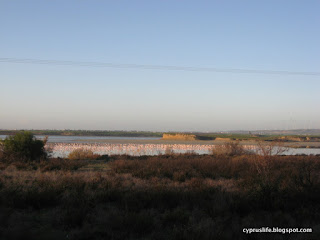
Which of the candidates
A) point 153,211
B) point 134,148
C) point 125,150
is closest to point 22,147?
point 153,211

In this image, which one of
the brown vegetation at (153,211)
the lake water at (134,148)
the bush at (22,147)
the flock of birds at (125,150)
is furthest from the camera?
the lake water at (134,148)

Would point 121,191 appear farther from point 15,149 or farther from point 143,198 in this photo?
point 15,149

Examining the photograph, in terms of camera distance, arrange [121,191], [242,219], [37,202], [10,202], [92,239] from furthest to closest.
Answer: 1. [121,191]
2. [37,202]
3. [10,202]
4. [242,219]
5. [92,239]

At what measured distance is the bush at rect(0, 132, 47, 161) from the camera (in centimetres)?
2056

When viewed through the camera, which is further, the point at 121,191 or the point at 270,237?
the point at 121,191

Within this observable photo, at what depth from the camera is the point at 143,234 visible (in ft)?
19.9

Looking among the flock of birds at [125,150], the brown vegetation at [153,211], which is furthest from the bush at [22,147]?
the brown vegetation at [153,211]

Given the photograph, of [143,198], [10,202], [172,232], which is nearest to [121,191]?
[143,198]

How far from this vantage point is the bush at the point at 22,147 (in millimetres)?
20562

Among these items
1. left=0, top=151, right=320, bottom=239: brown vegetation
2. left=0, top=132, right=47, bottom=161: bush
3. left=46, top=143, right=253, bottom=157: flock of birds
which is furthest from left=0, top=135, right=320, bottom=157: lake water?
left=0, top=151, right=320, bottom=239: brown vegetation

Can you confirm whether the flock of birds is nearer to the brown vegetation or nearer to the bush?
the bush

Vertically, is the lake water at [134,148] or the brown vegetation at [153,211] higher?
the brown vegetation at [153,211]

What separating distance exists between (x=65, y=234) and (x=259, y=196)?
5.57m

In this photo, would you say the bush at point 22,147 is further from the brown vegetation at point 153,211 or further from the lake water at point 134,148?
the brown vegetation at point 153,211
